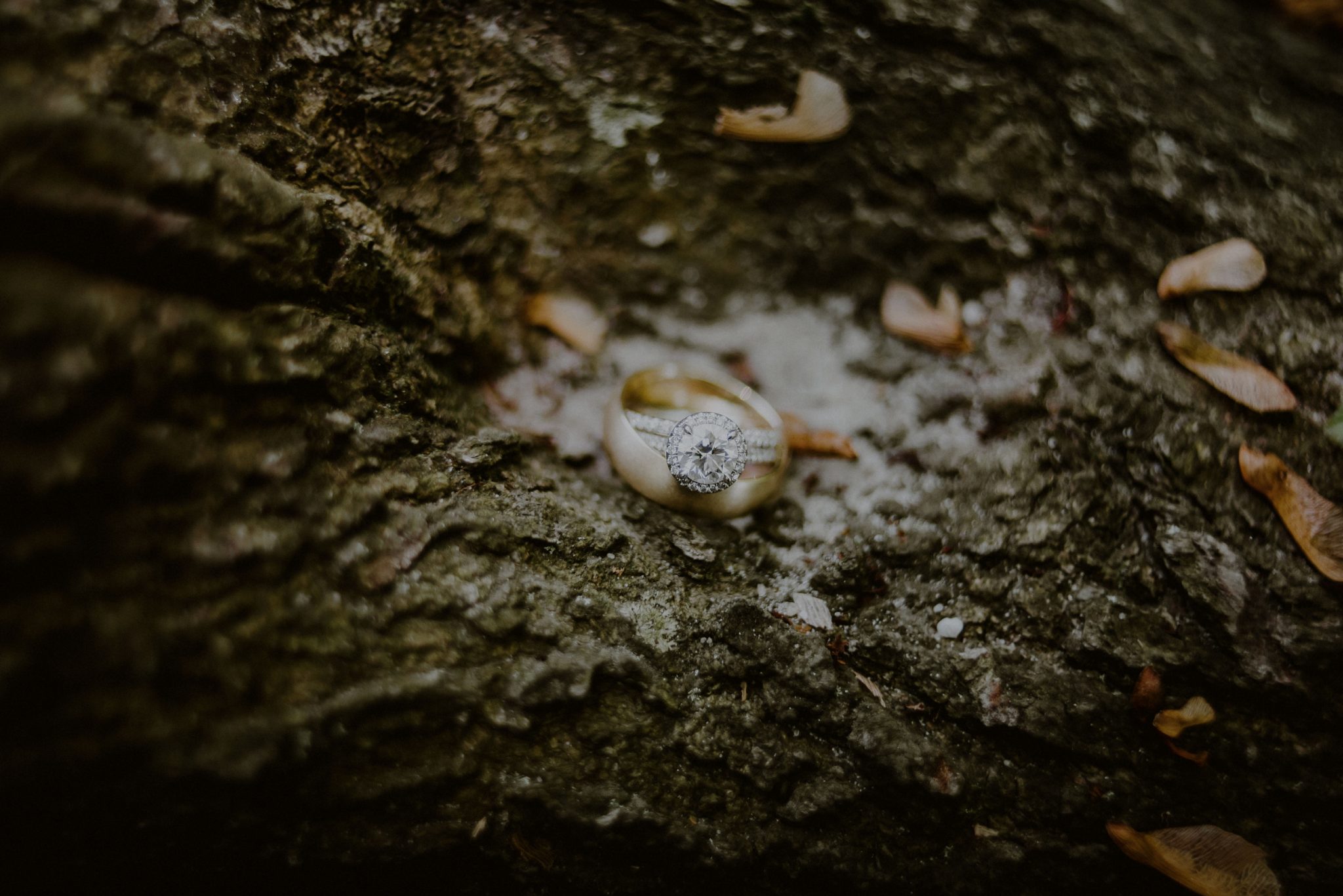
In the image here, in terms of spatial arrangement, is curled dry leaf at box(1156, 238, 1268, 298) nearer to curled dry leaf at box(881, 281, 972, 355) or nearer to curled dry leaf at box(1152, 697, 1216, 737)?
curled dry leaf at box(881, 281, 972, 355)

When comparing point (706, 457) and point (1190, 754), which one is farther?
point (706, 457)

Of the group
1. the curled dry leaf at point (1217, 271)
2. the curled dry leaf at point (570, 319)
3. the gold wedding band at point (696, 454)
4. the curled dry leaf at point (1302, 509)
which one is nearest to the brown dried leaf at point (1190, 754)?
the curled dry leaf at point (1302, 509)

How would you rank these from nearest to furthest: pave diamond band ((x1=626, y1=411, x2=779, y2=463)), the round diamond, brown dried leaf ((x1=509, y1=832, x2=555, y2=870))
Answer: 1. brown dried leaf ((x1=509, y1=832, x2=555, y2=870))
2. the round diamond
3. pave diamond band ((x1=626, y1=411, x2=779, y2=463))

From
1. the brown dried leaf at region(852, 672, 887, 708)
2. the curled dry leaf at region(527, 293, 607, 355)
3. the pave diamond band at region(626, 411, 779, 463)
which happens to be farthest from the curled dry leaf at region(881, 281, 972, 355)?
the brown dried leaf at region(852, 672, 887, 708)

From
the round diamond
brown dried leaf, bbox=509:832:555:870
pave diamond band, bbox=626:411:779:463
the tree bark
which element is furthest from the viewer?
pave diamond band, bbox=626:411:779:463

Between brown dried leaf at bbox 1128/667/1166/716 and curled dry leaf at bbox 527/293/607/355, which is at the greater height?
curled dry leaf at bbox 527/293/607/355

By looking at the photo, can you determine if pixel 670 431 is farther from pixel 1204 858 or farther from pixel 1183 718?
pixel 1204 858

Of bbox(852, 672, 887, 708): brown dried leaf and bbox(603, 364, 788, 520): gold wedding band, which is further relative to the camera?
bbox(603, 364, 788, 520): gold wedding band

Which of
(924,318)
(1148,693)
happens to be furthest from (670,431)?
(1148,693)
